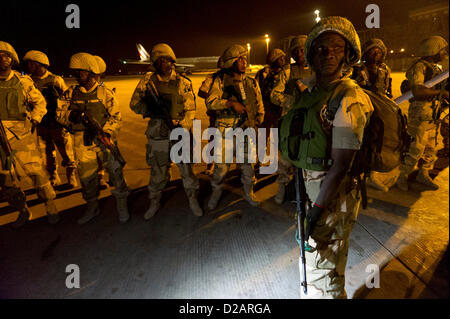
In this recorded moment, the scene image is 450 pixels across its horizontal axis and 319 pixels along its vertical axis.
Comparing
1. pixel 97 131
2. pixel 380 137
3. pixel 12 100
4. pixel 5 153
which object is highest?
pixel 12 100

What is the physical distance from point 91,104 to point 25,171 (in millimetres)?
1284

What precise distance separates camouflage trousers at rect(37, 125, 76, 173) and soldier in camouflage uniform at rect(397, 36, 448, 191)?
5.74 meters

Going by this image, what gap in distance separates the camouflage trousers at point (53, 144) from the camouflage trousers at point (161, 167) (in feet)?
7.09

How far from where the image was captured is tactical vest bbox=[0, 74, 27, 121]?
9.89 ft

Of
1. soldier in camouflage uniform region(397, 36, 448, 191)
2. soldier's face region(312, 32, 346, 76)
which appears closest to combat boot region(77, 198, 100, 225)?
soldier's face region(312, 32, 346, 76)

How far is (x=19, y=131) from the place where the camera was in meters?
3.12

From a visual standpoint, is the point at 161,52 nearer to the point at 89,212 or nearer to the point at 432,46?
the point at 89,212

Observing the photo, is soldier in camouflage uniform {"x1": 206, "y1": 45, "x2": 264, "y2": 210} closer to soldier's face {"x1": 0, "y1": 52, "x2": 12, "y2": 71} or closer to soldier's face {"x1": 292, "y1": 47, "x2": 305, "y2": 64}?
soldier's face {"x1": 292, "y1": 47, "x2": 305, "y2": 64}

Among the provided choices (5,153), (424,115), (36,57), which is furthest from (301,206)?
(36,57)

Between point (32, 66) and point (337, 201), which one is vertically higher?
point (32, 66)

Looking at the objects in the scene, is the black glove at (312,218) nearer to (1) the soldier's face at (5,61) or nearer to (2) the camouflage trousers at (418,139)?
(2) the camouflage trousers at (418,139)

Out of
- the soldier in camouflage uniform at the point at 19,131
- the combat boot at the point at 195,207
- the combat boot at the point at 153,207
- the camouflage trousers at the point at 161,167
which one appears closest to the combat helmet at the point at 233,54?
the camouflage trousers at the point at 161,167

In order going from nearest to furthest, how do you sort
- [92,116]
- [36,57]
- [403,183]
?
[92,116]
[403,183]
[36,57]
